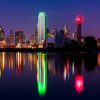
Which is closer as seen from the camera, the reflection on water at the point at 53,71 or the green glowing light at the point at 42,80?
the green glowing light at the point at 42,80

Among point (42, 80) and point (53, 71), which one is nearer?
point (42, 80)

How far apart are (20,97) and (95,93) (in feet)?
11.0

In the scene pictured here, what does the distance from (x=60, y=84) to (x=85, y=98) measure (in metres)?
5.14

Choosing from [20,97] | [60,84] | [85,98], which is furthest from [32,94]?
[60,84]

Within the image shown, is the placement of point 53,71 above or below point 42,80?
below

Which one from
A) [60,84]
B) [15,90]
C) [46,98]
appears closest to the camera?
[46,98]

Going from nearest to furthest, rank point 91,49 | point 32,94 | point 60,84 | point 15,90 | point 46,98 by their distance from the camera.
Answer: point 46,98 → point 32,94 → point 15,90 → point 60,84 → point 91,49

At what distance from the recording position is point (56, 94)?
1512 centimetres

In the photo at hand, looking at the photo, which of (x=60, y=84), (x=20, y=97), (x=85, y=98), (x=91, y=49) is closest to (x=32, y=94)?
(x=20, y=97)

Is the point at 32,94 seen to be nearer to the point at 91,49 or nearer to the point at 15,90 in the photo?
the point at 15,90

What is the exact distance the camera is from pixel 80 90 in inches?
646

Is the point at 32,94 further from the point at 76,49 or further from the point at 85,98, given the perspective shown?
the point at 76,49

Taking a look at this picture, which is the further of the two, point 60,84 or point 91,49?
point 91,49

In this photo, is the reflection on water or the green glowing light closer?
the green glowing light
